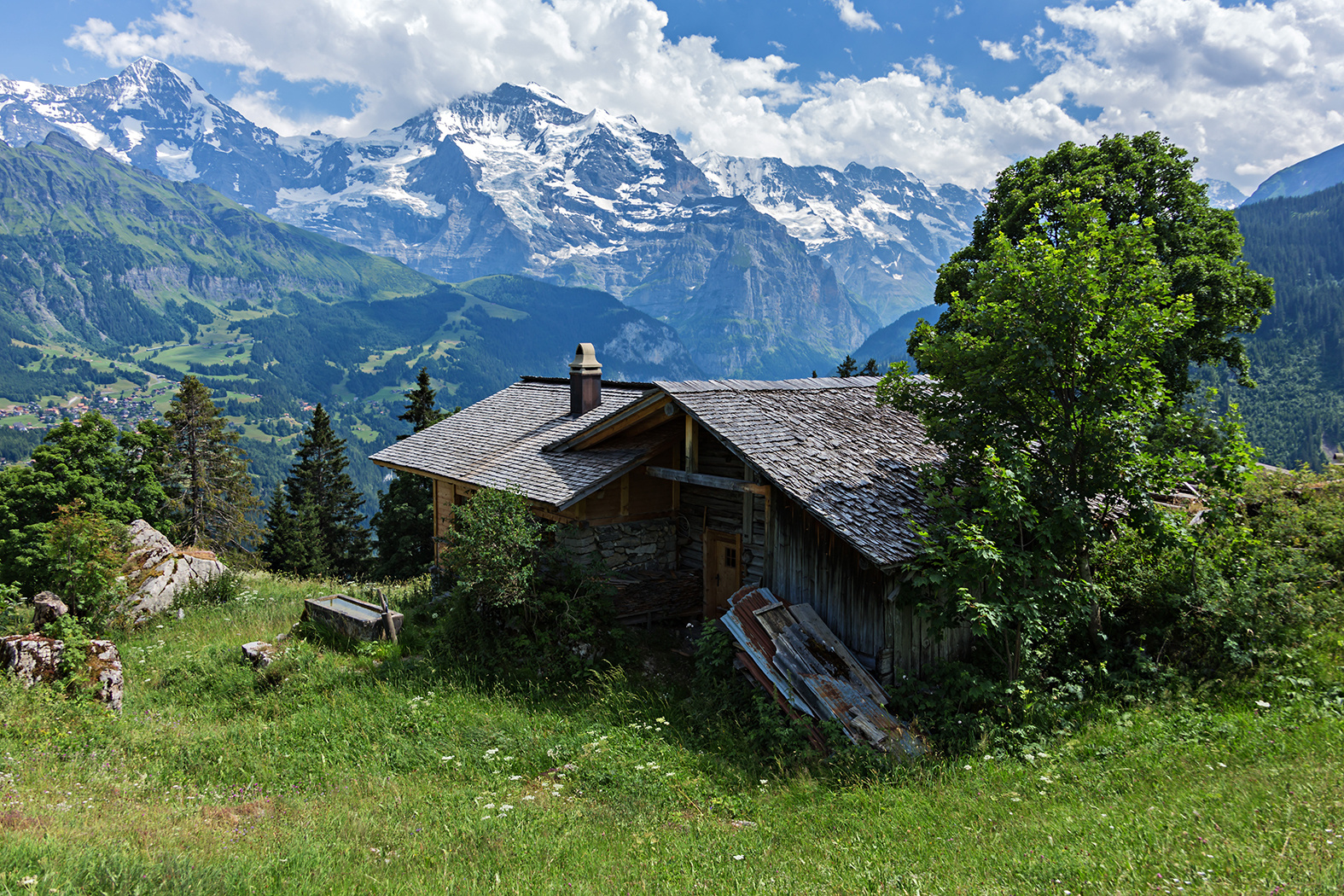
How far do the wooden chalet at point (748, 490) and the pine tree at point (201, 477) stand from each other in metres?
23.7

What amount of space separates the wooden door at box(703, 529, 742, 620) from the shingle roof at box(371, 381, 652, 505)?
249cm

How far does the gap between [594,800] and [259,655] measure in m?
8.49

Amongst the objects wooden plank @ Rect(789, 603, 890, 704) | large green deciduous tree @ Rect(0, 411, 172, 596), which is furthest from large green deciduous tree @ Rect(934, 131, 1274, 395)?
large green deciduous tree @ Rect(0, 411, 172, 596)

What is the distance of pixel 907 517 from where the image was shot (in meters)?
12.3

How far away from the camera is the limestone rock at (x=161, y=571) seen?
18672mm

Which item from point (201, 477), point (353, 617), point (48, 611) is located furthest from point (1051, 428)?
point (201, 477)

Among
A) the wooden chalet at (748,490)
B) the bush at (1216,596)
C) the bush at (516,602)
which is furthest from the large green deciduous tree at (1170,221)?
the bush at (516,602)

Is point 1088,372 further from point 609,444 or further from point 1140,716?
point 609,444

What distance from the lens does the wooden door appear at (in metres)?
15.8

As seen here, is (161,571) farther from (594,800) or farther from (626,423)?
(594,800)

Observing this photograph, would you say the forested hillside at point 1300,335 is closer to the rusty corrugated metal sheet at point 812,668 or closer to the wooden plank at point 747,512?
the wooden plank at point 747,512

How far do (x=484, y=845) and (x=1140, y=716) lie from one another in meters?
8.54

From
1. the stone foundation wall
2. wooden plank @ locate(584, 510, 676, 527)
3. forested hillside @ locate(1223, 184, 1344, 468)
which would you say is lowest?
the stone foundation wall

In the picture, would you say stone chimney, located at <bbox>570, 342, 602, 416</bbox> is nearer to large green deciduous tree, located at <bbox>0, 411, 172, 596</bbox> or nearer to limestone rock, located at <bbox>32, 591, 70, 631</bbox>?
limestone rock, located at <bbox>32, 591, 70, 631</bbox>
